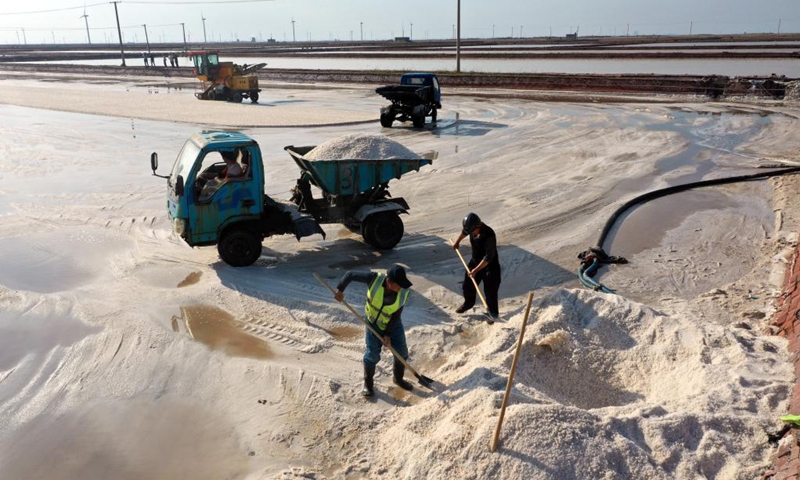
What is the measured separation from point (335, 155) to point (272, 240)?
2.10 m

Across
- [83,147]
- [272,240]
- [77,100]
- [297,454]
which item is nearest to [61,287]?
[272,240]

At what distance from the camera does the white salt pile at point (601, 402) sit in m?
4.95

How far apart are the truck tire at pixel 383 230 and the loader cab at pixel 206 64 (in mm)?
26817

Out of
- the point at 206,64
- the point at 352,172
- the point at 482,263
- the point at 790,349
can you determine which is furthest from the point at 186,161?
the point at 206,64

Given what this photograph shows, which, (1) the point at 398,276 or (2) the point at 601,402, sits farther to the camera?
(2) the point at 601,402

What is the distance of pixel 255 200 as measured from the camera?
978 cm

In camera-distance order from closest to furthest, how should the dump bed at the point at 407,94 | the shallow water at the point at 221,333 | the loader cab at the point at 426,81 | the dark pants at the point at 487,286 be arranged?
the shallow water at the point at 221,333 < the dark pants at the point at 487,286 < the dump bed at the point at 407,94 < the loader cab at the point at 426,81

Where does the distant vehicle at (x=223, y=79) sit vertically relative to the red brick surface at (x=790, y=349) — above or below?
above

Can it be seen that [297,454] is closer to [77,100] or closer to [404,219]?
[404,219]

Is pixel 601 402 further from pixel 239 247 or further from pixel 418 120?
pixel 418 120

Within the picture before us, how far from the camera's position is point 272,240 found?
1139 cm

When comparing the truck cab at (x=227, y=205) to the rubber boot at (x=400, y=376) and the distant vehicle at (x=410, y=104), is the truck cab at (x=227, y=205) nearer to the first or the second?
the rubber boot at (x=400, y=376)

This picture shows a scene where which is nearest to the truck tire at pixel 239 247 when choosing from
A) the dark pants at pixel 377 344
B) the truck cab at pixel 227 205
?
the truck cab at pixel 227 205

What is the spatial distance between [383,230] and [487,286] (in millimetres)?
2980
